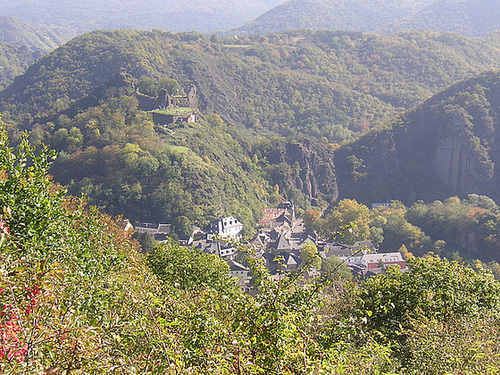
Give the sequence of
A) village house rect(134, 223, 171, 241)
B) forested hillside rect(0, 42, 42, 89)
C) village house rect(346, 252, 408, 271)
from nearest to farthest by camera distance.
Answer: village house rect(346, 252, 408, 271) → village house rect(134, 223, 171, 241) → forested hillside rect(0, 42, 42, 89)

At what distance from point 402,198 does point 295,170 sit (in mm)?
19347

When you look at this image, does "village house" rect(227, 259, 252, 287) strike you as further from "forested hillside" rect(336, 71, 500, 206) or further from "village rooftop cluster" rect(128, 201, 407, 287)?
"forested hillside" rect(336, 71, 500, 206)

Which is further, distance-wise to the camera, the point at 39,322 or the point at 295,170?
the point at 295,170

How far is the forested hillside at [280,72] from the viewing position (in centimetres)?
9231

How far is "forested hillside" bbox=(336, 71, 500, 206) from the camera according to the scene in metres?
77.6

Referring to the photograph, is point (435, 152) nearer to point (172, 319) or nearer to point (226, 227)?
point (226, 227)

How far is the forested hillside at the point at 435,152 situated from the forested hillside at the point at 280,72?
15.2 m

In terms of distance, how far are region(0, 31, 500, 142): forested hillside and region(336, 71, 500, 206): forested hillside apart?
15.2 meters

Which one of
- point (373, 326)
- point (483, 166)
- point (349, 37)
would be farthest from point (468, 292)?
point (349, 37)

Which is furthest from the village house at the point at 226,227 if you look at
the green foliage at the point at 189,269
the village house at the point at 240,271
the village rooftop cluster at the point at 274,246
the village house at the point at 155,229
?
the green foliage at the point at 189,269

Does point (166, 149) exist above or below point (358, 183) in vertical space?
above

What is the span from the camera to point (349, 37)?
152 metres

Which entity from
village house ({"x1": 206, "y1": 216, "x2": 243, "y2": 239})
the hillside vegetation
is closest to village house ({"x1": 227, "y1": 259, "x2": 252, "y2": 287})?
village house ({"x1": 206, "y1": 216, "x2": 243, "y2": 239})

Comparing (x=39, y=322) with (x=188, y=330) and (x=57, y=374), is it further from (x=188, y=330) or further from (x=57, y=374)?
(x=188, y=330)
